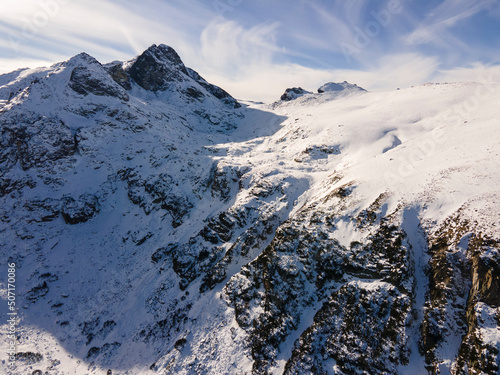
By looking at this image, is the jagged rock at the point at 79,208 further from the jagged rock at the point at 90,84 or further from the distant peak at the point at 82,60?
the distant peak at the point at 82,60

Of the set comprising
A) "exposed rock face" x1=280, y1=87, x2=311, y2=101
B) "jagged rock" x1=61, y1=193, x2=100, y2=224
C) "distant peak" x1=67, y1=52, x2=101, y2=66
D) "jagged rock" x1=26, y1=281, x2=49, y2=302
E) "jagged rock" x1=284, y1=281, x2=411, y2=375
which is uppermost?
"exposed rock face" x1=280, y1=87, x2=311, y2=101

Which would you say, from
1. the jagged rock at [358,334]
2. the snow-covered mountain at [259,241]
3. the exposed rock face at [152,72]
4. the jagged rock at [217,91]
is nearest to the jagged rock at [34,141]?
the snow-covered mountain at [259,241]

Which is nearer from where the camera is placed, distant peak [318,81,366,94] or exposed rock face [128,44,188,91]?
exposed rock face [128,44,188,91]

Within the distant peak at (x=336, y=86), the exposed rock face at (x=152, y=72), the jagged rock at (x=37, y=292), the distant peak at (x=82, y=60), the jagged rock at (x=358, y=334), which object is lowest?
the jagged rock at (x=37, y=292)

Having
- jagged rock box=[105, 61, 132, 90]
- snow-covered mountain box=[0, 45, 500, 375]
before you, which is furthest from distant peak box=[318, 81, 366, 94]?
jagged rock box=[105, 61, 132, 90]

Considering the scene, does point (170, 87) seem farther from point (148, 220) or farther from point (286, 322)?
point (286, 322)

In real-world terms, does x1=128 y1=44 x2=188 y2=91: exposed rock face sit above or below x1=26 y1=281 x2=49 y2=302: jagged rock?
above

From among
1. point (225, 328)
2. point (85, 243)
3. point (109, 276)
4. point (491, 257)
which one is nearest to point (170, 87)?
point (85, 243)

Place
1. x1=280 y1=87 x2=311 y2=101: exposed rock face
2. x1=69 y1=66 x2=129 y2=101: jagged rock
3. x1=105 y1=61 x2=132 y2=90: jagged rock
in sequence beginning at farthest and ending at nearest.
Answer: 1. x1=280 y1=87 x2=311 y2=101: exposed rock face
2. x1=105 y1=61 x2=132 y2=90: jagged rock
3. x1=69 y1=66 x2=129 y2=101: jagged rock

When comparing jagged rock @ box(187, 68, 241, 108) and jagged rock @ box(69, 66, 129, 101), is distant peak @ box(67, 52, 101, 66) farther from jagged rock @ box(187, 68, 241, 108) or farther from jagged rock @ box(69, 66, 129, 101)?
jagged rock @ box(187, 68, 241, 108)
